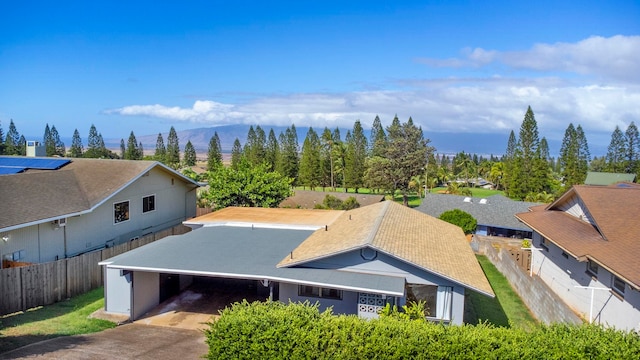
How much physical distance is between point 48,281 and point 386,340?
1192 centimetres

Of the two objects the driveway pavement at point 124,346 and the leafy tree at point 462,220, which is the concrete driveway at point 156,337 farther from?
the leafy tree at point 462,220

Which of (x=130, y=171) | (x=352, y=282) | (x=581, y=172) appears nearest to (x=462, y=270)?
(x=352, y=282)

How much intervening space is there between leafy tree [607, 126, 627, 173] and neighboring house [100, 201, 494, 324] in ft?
214

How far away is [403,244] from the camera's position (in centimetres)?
1336

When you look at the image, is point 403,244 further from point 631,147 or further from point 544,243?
point 631,147

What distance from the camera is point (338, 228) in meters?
17.0

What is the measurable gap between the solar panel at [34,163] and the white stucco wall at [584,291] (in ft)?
76.1

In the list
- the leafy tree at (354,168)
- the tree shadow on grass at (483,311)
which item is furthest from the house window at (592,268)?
the leafy tree at (354,168)

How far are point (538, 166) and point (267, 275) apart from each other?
60.3 metres

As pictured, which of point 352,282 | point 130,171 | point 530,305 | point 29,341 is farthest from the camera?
point 130,171

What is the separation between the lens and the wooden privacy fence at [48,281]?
13273 millimetres

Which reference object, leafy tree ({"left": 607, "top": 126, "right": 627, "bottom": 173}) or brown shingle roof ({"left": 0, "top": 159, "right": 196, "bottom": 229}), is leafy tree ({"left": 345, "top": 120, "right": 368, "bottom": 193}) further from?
brown shingle roof ({"left": 0, "top": 159, "right": 196, "bottom": 229})

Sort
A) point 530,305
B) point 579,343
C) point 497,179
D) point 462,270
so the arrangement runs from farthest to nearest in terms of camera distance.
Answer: point 497,179 < point 530,305 < point 462,270 < point 579,343

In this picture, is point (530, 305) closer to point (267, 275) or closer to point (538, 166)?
point (267, 275)
